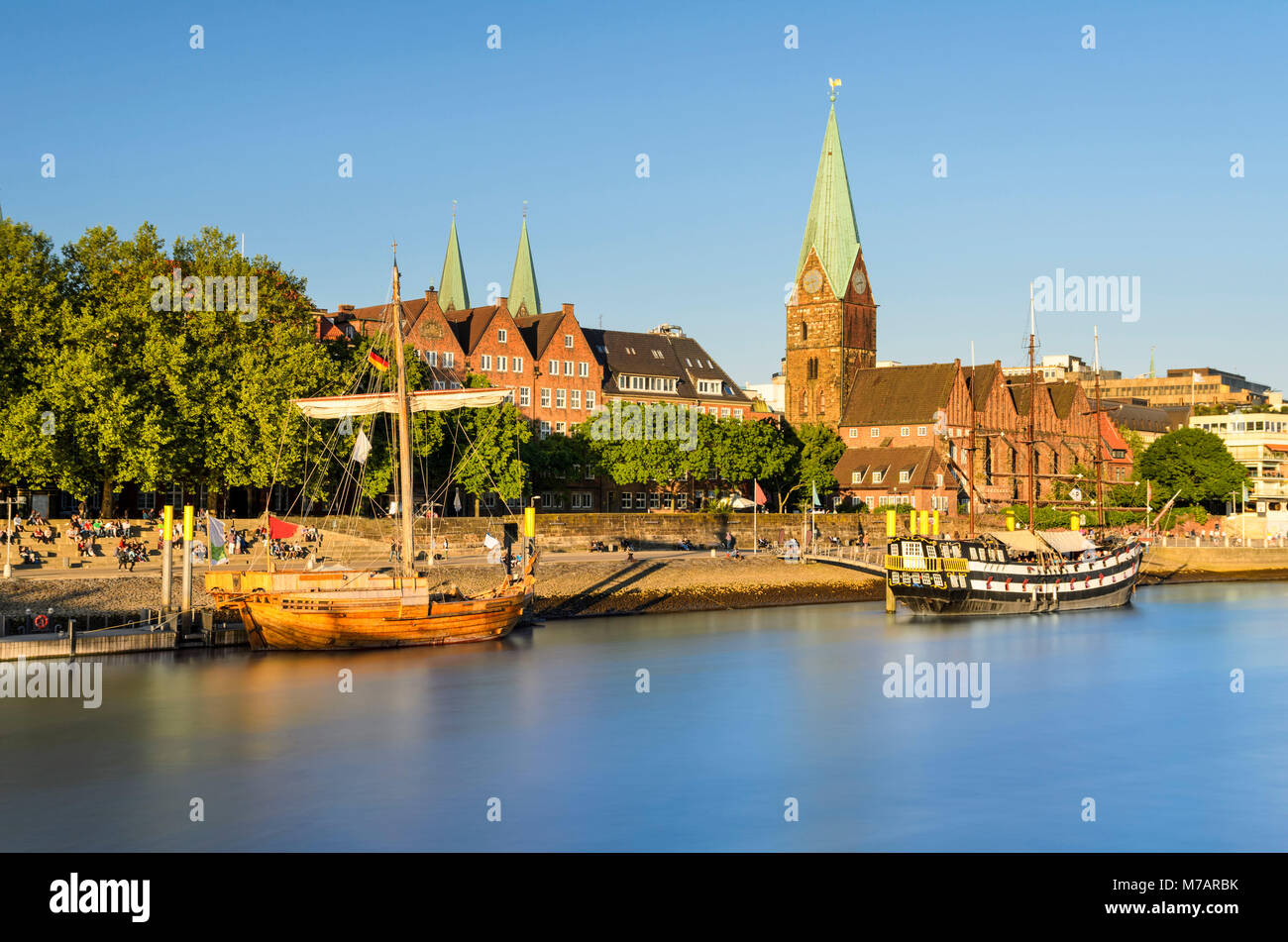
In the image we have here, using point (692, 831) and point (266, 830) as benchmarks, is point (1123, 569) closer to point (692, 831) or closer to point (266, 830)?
point (692, 831)

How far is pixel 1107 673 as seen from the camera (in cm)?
4741

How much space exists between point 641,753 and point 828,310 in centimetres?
10816

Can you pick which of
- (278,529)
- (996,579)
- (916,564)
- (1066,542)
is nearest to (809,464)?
(1066,542)

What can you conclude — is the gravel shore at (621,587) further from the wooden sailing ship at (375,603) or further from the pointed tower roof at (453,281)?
the pointed tower roof at (453,281)

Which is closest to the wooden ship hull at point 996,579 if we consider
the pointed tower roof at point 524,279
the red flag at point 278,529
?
the red flag at point 278,529

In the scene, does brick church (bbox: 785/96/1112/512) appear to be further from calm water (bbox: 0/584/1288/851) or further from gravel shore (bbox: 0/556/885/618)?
calm water (bbox: 0/584/1288/851)

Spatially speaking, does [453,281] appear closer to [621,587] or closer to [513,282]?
[513,282]

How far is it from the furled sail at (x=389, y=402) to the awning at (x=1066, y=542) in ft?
111

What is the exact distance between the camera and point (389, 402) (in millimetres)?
52062

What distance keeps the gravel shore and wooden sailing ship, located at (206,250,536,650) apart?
5.18 metres
